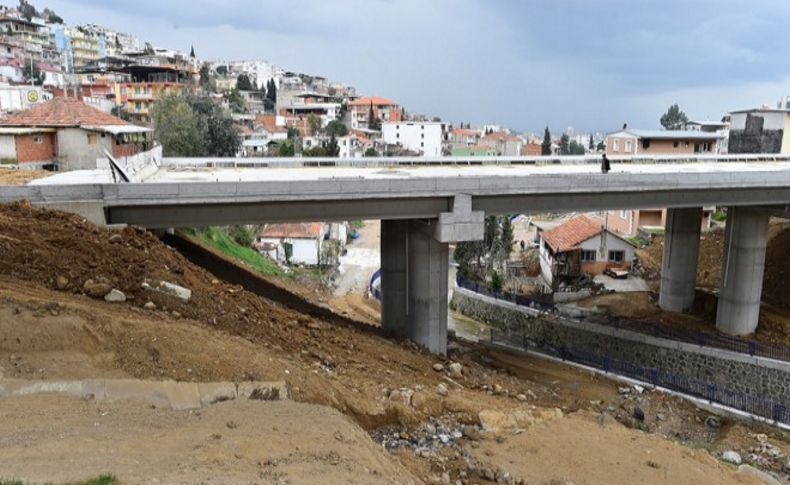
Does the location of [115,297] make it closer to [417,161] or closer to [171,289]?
[171,289]

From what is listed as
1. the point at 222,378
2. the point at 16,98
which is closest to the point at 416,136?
the point at 16,98

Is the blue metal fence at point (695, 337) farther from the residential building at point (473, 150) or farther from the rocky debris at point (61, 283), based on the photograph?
the residential building at point (473, 150)

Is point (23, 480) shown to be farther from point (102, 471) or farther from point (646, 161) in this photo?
point (646, 161)

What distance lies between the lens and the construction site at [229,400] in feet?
28.1

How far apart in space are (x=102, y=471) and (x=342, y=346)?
983 centimetres

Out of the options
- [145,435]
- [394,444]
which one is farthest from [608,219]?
[145,435]

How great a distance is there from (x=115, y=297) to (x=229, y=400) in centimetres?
458

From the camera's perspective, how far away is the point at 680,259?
99.6ft

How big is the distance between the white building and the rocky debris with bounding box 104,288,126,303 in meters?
104

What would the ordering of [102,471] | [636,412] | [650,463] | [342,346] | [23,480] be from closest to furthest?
[23,480]
[102,471]
[650,463]
[342,346]
[636,412]

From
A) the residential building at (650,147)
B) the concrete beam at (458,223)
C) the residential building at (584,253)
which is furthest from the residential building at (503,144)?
the concrete beam at (458,223)

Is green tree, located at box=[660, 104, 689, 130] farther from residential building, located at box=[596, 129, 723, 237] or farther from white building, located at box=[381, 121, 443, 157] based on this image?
residential building, located at box=[596, 129, 723, 237]

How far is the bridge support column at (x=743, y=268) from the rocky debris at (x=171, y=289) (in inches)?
946

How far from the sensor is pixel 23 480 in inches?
269
